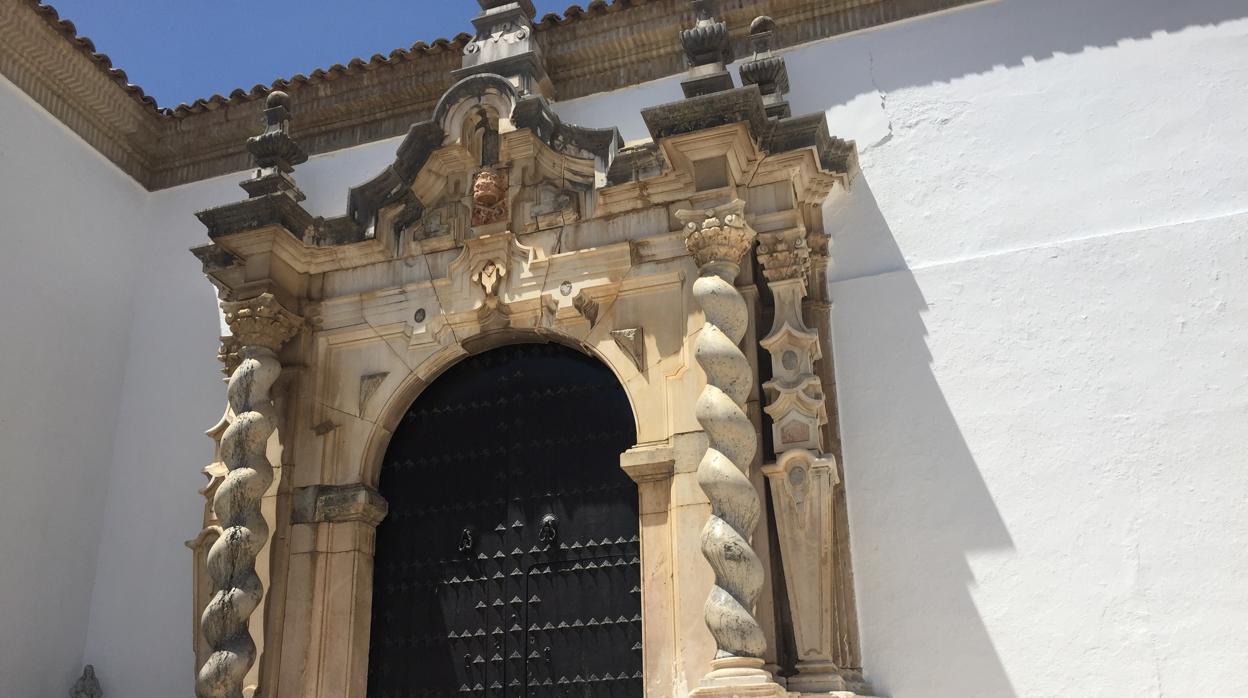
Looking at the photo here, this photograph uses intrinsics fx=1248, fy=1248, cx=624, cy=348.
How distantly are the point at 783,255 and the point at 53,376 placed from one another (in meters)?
4.07

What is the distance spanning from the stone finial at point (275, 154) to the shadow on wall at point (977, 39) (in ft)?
8.86

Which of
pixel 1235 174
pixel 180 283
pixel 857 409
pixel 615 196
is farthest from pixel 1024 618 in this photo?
pixel 180 283

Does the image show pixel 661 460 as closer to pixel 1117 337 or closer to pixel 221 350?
pixel 1117 337

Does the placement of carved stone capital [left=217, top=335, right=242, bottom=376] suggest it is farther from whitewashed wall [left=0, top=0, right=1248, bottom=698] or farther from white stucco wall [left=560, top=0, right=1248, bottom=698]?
white stucco wall [left=560, top=0, right=1248, bottom=698]

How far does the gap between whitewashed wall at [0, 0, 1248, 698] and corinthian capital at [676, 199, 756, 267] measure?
0.66 metres

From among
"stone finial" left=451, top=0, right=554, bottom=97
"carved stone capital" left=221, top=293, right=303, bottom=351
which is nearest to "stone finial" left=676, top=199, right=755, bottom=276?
"stone finial" left=451, top=0, right=554, bottom=97

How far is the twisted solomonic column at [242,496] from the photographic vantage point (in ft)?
17.9

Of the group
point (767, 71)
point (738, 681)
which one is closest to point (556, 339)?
point (767, 71)

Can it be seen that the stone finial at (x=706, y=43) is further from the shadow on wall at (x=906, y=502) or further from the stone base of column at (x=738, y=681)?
the stone base of column at (x=738, y=681)

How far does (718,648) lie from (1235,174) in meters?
3.16

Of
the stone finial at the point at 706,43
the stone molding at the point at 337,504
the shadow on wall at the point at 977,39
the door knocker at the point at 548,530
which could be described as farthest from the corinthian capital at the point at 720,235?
the stone molding at the point at 337,504

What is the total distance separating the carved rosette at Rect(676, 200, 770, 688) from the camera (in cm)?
475

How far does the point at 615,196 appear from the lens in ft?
19.7

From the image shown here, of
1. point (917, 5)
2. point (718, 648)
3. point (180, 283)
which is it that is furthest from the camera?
point (180, 283)
